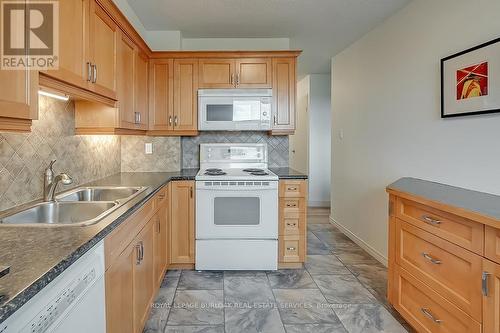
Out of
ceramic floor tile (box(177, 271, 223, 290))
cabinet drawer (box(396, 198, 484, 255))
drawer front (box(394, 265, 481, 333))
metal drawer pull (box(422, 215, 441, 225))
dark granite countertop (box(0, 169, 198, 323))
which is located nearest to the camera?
dark granite countertop (box(0, 169, 198, 323))

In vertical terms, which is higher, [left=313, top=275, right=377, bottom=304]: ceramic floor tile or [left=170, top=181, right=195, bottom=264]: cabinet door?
[left=170, top=181, right=195, bottom=264]: cabinet door

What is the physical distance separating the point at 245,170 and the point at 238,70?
1076 mm

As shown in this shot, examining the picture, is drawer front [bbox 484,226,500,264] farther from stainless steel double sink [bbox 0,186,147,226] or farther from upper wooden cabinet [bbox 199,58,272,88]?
upper wooden cabinet [bbox 199,58,272,88]

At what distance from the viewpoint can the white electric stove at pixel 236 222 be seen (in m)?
2.84

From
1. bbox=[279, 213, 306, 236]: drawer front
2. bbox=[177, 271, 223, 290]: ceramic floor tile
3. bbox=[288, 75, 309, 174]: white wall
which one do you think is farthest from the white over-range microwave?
bbox=[288, 75, 309, 174]: white wall

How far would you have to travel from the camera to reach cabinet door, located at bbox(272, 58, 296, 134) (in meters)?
3.18

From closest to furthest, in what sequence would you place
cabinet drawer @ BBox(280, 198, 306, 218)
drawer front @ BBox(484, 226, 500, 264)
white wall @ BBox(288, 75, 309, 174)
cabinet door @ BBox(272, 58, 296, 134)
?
1. drawer front @ BBox(484, 226, 500, 264)
2. cabinet drawer @ BBox(280, 198, 306, 218)
3. cabinet door @ BBox(272, 58, 296, 134)
4. white wall @ BBox(288, 75, 309, 174)

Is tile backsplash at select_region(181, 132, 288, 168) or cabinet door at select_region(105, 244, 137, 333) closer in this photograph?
cabinet door at select_region(105, 244, 137, 333)

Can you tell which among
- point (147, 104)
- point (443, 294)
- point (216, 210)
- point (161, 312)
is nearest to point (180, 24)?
point (147, 104)

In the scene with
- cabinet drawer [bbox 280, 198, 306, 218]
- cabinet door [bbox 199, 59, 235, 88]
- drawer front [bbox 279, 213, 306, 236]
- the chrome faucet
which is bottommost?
drawer front [bbox 279, 213, 306, 236]

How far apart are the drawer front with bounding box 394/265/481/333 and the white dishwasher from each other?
1676 millimetres

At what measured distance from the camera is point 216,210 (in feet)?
9.41

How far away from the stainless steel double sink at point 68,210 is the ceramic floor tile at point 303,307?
1.39 metres

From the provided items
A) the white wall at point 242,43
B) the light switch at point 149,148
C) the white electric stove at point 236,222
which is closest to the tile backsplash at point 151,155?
the light switch at point 149,148
